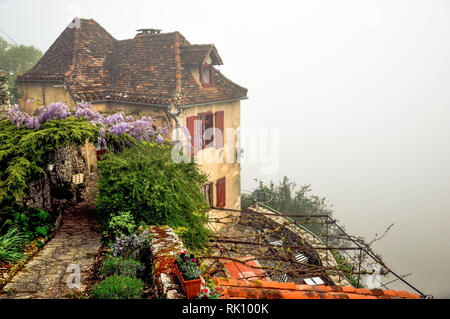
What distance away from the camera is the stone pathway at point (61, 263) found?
4.96 meters

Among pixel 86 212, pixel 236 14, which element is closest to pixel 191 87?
pixel 86 212

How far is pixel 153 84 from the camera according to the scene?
13688 millimetres

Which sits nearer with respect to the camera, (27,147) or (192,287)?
(192,287)

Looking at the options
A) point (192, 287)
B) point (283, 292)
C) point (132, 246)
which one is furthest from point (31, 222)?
point (283, 292)

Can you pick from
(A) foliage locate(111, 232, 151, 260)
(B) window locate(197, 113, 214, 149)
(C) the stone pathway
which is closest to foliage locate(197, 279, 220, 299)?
(A) foliage locate(111, 232, 151, 260)

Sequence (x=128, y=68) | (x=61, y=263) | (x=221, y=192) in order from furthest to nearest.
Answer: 1. (x=221, y=192)
2. (x=128, y=68)
3. (x=61, y=263)

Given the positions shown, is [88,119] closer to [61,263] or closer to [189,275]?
[61,263]

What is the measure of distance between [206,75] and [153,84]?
2.74 m

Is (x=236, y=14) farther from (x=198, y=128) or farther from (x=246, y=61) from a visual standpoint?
(x=198, y=128)

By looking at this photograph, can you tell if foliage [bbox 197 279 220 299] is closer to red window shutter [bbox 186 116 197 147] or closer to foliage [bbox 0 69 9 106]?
red window shutter [bbox 186 116 197 147]

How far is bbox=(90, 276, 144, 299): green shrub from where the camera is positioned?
4.09 meters

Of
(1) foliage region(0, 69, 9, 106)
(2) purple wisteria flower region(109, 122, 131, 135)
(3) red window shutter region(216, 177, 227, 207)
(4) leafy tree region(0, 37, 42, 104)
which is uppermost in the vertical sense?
(4) leafy tree region(0, 37, 42, 104)

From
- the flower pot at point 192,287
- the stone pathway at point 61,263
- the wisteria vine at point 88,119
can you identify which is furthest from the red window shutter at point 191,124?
the flower pot at point 192,287

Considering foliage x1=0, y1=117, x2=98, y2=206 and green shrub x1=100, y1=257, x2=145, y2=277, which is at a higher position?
foliage x1=0, y1=117, x2=98, y2=206
